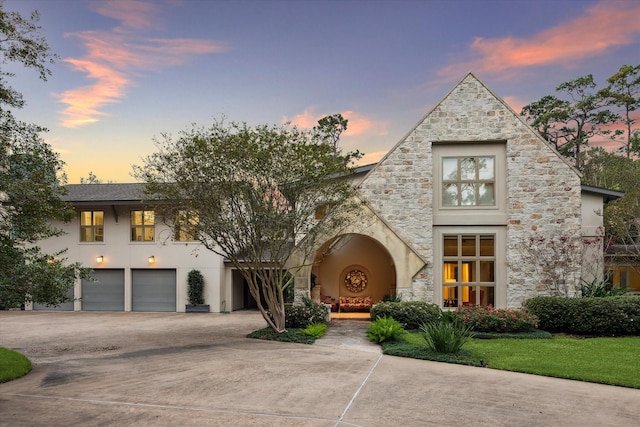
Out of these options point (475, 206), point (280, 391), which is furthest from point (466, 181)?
point (280, 391)

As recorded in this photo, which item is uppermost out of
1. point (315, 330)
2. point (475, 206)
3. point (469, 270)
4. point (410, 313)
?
point (475, 206)

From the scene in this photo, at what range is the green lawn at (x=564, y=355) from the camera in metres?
8.70

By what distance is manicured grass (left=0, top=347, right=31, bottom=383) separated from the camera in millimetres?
8609

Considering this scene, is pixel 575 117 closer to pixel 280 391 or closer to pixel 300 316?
pixel 300 316

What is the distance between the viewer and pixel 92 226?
21875 mm

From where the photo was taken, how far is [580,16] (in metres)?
15.6

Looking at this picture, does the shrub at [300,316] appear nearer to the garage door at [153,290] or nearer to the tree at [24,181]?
the tree at [24,181]

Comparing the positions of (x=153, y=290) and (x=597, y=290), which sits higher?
(x=597, y=290)

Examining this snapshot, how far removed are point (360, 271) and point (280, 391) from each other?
1245 centimetres

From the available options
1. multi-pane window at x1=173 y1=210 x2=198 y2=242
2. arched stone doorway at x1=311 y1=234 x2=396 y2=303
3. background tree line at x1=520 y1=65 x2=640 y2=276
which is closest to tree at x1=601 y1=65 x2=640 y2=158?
background tree line at x1=520 y1=65 x2=640 y2=276

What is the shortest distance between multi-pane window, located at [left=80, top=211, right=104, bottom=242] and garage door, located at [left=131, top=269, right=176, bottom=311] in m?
2.57

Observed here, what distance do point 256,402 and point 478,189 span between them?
11762 mm

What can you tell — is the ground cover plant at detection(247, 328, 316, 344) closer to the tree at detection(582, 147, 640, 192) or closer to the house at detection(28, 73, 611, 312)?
the house at detection(28, 73, 611, 312)

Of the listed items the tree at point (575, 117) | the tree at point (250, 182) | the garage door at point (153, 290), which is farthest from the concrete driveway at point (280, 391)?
the tree at point (575, 117)
